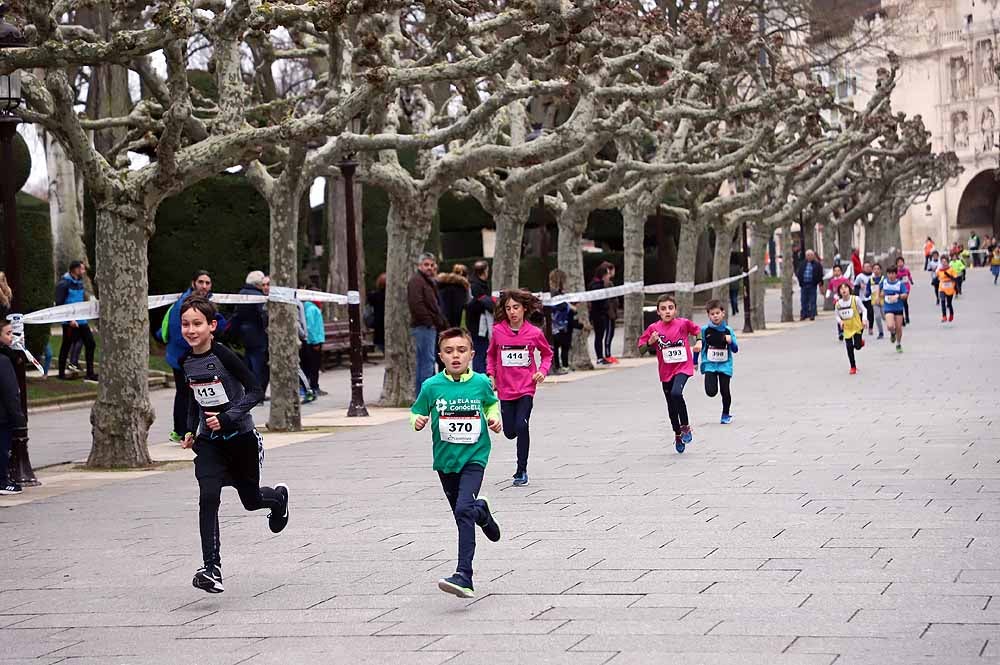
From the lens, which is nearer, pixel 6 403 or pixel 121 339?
pixel 6 403

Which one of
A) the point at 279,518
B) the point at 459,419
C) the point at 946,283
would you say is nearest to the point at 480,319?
the point at 279,518

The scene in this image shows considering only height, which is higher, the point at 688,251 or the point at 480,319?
the point at 688,251

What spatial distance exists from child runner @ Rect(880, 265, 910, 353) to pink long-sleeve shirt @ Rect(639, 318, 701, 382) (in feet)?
45.3

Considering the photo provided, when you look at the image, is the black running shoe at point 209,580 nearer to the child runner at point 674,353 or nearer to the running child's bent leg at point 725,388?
the child runner at point 674,353

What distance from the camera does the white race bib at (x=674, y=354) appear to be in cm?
1431

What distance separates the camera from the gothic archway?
98.6m

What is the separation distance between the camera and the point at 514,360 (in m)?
12.6

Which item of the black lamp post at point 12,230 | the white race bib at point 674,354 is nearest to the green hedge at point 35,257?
the black lamp post at point 12,230

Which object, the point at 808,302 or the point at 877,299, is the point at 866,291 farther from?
the point at 808,302

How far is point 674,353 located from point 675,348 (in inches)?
1.9

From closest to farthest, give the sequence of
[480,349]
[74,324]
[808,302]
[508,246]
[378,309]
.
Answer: [480,349] < [508,246] < [74,324] < [378,309] < [808,302]

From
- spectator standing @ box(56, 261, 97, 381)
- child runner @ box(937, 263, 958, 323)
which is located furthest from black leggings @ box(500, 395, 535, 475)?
child runner @ box(937, 263, 958, 323)

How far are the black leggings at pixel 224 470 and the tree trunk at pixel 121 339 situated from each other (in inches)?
239

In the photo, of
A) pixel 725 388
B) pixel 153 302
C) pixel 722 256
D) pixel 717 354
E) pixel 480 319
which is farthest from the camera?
pixel 722 256
